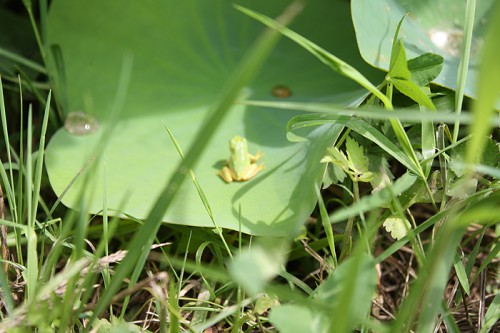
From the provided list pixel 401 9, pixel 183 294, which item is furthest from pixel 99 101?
pixel 401 9

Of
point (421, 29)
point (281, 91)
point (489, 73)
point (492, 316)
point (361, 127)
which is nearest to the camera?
point (489, 73)

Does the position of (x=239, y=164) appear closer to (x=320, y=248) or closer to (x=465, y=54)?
(x=320, y=248)

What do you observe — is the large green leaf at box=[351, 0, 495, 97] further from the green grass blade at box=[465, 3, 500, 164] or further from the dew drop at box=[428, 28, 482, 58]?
the green grass blade at box=[465, 3, 500, 164]

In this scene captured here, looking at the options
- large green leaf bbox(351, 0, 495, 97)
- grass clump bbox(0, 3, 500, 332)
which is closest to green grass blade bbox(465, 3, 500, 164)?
grass clump bbox(0, 3, 500, 332)

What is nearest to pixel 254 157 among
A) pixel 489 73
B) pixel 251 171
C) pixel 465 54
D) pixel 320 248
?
pixel 251 171

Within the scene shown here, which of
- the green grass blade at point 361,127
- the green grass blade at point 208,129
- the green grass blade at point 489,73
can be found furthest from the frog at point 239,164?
the green grass blade at point 489,73
